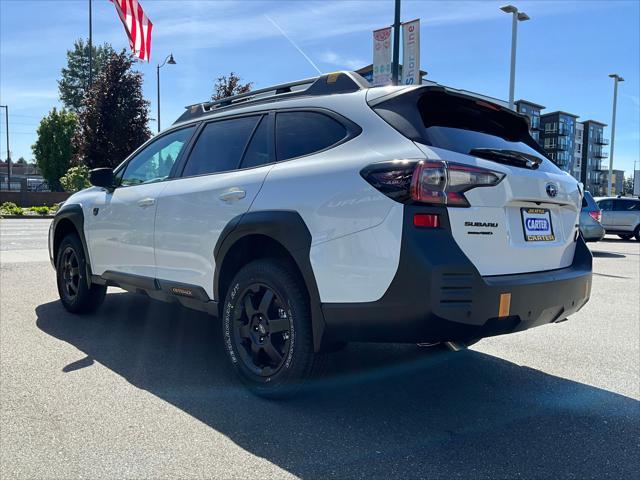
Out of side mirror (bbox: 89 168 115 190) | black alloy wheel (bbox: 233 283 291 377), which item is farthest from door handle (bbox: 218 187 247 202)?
side mirror (bbox: 89 168 115 190)

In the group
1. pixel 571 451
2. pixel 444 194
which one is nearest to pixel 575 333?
pixel 571 451

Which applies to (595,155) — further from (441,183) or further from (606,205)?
(441,183)

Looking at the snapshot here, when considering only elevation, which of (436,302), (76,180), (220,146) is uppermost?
(76,180)

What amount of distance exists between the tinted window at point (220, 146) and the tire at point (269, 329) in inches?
34.7

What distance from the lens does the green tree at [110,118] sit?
29.3 meters

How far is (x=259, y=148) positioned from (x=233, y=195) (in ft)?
1.28

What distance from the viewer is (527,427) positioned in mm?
3115

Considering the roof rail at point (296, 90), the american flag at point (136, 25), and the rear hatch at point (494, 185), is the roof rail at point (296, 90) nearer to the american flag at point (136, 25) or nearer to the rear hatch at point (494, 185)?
the rear hatch at point (494, 185)

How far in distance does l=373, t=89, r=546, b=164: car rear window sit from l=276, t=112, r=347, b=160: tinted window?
30 cm

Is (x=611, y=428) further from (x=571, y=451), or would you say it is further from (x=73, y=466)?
(x=73, y=466)

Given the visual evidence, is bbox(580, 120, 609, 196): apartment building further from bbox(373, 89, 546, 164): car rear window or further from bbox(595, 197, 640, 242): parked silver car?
bbox(373, 89, 546, 164): car rear window

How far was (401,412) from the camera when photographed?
329 cm

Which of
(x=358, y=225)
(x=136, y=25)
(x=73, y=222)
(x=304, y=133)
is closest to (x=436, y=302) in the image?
(x=358, y=225)

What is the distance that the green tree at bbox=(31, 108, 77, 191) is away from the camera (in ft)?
139
